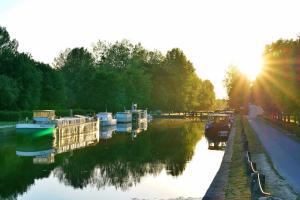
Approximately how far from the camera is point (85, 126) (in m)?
79.8

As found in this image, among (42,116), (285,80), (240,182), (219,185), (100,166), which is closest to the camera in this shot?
(240,182)

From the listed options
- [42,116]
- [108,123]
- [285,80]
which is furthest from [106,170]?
[108,123]

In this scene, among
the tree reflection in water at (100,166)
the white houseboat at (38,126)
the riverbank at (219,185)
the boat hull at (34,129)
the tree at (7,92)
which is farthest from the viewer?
the tree at (7,92)

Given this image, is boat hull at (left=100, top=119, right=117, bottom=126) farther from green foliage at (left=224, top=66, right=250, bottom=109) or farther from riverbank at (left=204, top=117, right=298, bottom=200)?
riverbank at (left=204, top=117, right=298, bottom=200)

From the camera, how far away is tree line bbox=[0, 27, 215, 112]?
95750 mm

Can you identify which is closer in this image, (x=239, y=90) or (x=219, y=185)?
(x=219, y=185)

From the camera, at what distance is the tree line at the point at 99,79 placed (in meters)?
95.8

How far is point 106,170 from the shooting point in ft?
121

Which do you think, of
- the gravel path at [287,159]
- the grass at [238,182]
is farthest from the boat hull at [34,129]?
the grass at [238,182]

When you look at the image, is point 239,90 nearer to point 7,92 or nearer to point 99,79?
point 99,79

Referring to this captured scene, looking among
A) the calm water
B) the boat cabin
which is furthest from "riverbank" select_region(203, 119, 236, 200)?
the boat cabin

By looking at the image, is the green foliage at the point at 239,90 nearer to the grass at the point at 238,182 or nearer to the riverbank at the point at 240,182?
the riverbank at the point at 240,182

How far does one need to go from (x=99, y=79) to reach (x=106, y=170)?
262 ft

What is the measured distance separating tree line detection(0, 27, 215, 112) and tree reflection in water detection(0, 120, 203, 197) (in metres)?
40.9
